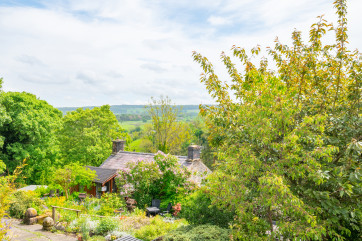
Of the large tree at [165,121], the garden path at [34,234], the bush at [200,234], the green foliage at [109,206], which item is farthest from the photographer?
the large tree at [165,121]

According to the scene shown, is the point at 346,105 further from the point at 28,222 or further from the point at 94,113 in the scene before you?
the point at 94,113

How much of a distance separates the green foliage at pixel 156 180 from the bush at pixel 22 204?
195 inches

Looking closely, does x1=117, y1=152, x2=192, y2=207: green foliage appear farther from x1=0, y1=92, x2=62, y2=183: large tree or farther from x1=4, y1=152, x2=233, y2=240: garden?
x1=0, y1=92, x2=62, y2=183: large tree

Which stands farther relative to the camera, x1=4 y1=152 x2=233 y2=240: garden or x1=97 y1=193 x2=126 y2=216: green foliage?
x1=97 y1=193 x2=126 y2=216: green foliage

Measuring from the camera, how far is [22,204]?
1498cm

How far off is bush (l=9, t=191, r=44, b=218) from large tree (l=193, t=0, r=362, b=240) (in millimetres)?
12475

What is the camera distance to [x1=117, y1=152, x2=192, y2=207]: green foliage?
1689 cm

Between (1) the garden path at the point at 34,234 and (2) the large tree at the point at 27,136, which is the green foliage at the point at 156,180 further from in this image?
(2) the large tree at the point at 27,136

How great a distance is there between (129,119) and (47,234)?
169 metres

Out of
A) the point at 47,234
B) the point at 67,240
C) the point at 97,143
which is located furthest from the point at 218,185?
the point at 97,143

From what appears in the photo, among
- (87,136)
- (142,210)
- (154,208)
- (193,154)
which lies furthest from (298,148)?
(87,136)

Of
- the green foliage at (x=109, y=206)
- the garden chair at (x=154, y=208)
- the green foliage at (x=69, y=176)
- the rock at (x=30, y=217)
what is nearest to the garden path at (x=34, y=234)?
the rock at (x=30, y=217)

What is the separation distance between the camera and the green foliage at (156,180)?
16.9m

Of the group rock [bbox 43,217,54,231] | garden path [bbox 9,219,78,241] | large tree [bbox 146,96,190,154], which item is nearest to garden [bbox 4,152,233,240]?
rock [bbox 43,217,54,231]
